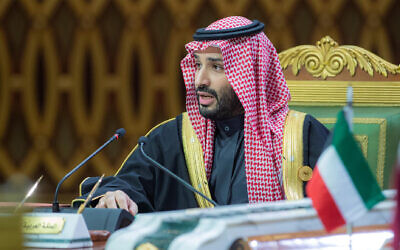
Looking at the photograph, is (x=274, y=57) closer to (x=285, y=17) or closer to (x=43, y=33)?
(x=285, y=17)

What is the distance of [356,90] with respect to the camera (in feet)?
9.27

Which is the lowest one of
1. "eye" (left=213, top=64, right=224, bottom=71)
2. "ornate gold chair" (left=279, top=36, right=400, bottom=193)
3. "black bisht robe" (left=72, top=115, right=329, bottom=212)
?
"black bisht robe" (left=72, top=115, right=329, bottom=212)

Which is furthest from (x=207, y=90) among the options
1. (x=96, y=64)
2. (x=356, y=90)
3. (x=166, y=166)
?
(x=96, y=64)

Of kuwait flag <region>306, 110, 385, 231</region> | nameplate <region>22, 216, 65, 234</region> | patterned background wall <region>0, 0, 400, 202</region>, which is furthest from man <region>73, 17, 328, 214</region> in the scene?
patterned background wall <region>0, 0, 400, 202</region>

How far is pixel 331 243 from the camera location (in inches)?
49.6

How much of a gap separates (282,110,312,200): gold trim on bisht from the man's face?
21 cm

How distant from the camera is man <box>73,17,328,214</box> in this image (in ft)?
7.75

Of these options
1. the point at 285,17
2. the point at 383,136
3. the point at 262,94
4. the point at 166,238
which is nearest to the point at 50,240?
the point at 166,238

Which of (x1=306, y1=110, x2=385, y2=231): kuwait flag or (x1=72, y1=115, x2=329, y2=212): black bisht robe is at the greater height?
(x1=306, y1=110, x2=385, y2=231): kuwait flag

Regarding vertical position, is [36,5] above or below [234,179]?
above

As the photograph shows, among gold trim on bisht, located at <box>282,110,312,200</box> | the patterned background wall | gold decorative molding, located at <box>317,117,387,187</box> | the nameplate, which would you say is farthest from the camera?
the patterned background wall

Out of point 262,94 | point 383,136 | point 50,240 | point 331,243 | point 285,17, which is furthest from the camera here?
point 285,17

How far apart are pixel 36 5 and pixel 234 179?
2355mm

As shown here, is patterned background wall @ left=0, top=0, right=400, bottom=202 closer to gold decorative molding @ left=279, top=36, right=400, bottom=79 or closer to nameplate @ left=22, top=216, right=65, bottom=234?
gold decorative molding @ left=279, top=36, right=400, bottom=79
